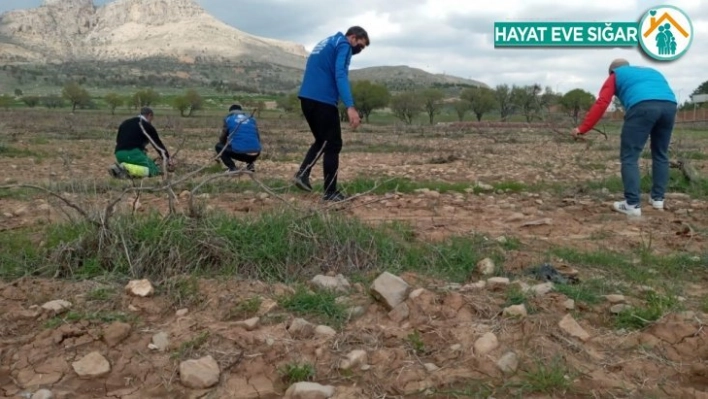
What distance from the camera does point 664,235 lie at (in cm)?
405

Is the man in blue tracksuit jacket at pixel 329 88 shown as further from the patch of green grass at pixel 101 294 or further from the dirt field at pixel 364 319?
the patch of green grass at pixel 101 294

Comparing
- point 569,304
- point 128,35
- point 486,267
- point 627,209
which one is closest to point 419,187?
point 627,209

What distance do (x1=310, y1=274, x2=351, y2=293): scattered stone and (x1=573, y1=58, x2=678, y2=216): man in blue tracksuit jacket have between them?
9.78ft

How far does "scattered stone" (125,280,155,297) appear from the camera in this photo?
8.39 ft

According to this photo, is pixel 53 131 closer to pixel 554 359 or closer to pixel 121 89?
pixel 554 359

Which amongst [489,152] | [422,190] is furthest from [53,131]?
[422,190]

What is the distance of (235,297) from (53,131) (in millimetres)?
16443

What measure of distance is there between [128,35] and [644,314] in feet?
604

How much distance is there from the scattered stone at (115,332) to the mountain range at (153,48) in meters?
95.9

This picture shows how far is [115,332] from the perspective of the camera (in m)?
2.26

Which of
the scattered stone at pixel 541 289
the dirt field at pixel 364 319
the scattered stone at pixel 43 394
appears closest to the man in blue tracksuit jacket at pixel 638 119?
A: the dirt field at pixel 364 319

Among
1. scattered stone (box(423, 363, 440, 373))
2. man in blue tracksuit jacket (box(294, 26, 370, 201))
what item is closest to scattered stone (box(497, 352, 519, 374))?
scattered stone (box(423, 363, 440, 373))

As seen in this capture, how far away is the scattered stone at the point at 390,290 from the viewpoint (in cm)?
251

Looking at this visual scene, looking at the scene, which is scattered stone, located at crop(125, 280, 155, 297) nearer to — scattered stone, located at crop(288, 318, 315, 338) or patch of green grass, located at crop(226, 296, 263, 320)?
patch of green grass, located at crop(226, 296, 263, 320)
